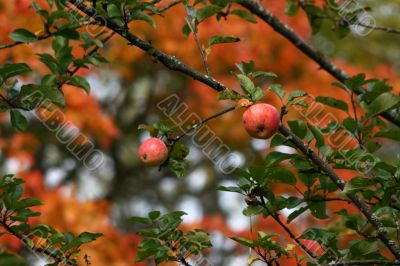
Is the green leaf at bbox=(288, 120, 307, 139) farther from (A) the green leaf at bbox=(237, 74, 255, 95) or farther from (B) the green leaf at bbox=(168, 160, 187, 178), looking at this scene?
(B) the green leaf at bbox=(168, 160, 187, 178)

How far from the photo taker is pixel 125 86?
24.4 ft

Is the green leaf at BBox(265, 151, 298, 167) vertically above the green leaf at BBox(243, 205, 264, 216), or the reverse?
the green leaf at BBox(265, 151, 298, 167)

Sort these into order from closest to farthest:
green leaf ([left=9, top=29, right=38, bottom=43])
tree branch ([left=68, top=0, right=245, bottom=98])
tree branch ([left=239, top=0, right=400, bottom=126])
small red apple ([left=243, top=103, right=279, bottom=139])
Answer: small red apple ([left=243, top=103, right=279, bottom=139]) → tree branch ([left=68, top=0, right=245, bottom=98]) → green leaf ([left=9, top=29, right=38, bottom=43]) → tree branch ([left=239, top=0, right=400, bottom=126])

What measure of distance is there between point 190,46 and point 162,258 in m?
4.35

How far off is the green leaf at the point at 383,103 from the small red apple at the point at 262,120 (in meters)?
0.50

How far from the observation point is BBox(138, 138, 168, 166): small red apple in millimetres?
1640

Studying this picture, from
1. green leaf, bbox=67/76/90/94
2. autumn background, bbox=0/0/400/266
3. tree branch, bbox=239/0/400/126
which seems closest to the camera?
green leaf, bbox=67/76/90/94

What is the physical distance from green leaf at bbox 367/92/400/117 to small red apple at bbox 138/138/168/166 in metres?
0.72

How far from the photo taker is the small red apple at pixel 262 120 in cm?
149

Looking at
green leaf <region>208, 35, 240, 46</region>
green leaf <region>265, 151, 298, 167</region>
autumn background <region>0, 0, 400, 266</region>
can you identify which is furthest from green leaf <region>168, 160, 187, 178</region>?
autumn background <region>0, 0, 400, 266</region>

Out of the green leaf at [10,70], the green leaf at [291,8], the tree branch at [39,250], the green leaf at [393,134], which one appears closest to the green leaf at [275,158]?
the green leaf at [393,134]

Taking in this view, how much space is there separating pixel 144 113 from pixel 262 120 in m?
5.85

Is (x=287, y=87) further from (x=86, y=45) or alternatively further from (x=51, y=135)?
(x=86, y=45)

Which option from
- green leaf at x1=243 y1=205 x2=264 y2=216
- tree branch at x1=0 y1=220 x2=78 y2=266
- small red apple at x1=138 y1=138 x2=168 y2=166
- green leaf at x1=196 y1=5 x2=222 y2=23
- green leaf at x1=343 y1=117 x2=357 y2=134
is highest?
green leaf at x1=196 y1=5 x2=222 y2=23
